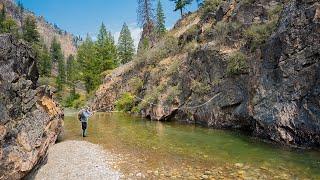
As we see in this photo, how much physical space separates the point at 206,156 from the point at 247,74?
37.4ft

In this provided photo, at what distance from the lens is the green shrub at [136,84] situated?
48794 mm

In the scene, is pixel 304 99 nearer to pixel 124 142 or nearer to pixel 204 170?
pixel 204 170

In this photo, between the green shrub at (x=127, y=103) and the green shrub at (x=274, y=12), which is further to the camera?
the green shrub at (x=127, y=103)

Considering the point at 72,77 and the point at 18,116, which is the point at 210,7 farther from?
the point at 72,77

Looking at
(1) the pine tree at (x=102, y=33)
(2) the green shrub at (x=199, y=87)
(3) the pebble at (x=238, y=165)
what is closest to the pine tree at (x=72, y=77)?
(1) the pine tree at (x=102, y=33)

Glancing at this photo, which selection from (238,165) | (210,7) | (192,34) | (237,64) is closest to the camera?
(238,165)

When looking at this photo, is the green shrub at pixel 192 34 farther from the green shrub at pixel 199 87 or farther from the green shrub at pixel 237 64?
the green shrub at pixel 237 64

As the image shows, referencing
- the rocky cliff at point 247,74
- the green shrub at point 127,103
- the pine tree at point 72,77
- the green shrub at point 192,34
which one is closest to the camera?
the rocky cliff at point 247,74

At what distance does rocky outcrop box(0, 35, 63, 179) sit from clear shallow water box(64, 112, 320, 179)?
154 inches

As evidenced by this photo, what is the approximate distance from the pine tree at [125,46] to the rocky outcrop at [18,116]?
81.4 m

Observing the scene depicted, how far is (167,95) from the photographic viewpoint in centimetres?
3572

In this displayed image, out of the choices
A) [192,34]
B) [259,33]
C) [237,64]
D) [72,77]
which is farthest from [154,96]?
[72,77]

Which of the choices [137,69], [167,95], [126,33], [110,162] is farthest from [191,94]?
[126,33]

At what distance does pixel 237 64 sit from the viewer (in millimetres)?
27391
